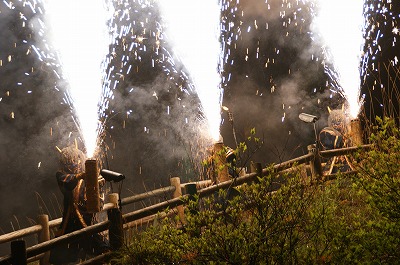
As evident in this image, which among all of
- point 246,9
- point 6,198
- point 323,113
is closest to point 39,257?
point 6,198

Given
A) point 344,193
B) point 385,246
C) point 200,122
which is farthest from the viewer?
point 200,122

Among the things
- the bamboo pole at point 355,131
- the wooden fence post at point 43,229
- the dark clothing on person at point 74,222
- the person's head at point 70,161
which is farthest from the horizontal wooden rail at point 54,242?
the bamboo pole at point 355,131

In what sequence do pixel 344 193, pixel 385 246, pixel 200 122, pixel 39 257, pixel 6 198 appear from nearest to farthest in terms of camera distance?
pixel 385 246, pixel 39 257, pixel 344 193, pixel 6 198, pixel 200 122

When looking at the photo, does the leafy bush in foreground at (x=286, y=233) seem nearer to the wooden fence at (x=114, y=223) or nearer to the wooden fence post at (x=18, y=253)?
the wooden fence at (x=114, y=223)

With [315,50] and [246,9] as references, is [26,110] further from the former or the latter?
[315,50]

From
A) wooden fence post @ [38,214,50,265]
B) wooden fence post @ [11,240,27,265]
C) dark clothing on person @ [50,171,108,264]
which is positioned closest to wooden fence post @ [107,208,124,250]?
dark clothing on person @ [50,171,108,264]

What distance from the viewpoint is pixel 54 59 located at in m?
14.9

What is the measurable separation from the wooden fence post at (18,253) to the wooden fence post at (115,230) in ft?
3.70

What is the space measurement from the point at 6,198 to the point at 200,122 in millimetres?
6620

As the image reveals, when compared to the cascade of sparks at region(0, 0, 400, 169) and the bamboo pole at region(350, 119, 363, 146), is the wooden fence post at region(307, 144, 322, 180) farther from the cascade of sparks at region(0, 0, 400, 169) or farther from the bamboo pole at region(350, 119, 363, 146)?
the cascade of sparks at region(0, 0, 400, 169)

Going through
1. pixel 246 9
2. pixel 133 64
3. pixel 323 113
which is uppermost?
pixel 246 9

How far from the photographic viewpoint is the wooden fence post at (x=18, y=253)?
16.4 ft

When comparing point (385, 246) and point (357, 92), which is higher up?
point (357, 92)

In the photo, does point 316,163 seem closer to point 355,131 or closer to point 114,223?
point 355,131
